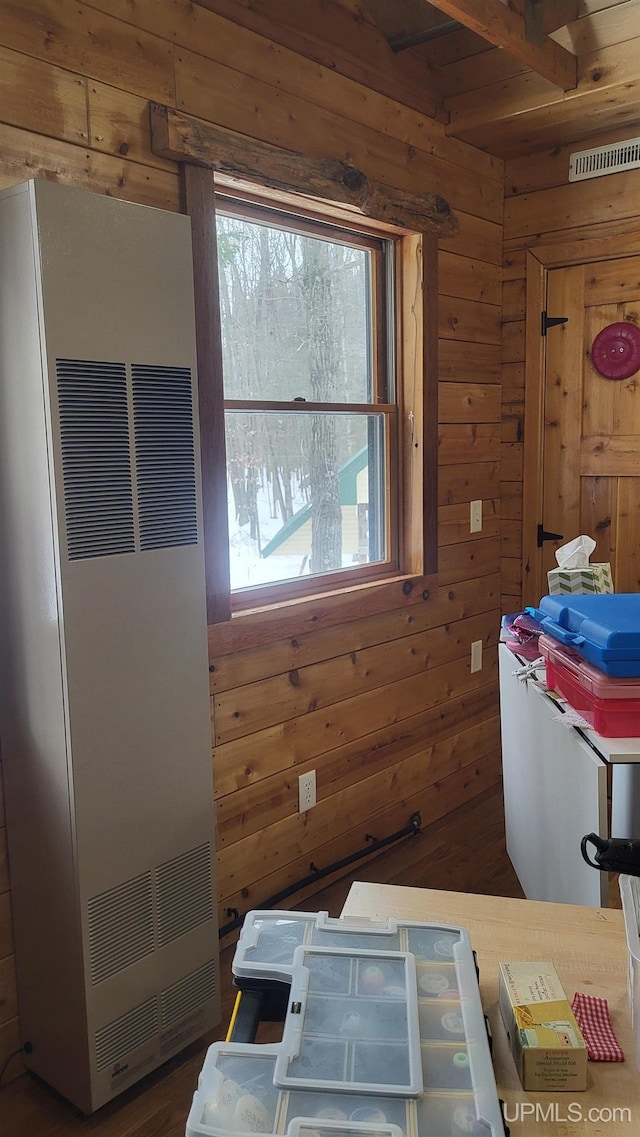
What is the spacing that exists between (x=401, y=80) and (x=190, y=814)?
7.92ft

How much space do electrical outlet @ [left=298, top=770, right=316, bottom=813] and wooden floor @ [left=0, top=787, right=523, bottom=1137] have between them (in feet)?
0.97

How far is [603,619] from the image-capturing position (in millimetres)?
1567

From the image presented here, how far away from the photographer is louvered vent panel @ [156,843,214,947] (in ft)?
6.35

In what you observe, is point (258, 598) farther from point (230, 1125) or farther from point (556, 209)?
point (556, 209)

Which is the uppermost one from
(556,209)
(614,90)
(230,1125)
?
(614,90)

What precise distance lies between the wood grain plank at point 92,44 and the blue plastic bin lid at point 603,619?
153cm

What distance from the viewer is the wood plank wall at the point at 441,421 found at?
1.90 meters

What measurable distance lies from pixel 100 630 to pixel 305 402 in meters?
1.17

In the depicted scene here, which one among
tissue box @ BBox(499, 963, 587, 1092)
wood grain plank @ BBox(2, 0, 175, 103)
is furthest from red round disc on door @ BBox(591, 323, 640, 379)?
tissue box @ BBox(499, 963, 587, 1092)

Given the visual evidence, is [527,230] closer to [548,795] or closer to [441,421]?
[441,421]

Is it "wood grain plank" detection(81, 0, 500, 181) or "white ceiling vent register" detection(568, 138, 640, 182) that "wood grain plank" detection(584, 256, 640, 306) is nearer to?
"white ceiling vent register" detection(568, 138, 640, 182)

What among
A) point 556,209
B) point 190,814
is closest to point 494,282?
point 556,209

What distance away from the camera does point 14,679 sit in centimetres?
182

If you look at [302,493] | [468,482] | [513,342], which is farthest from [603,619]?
[513,342]
